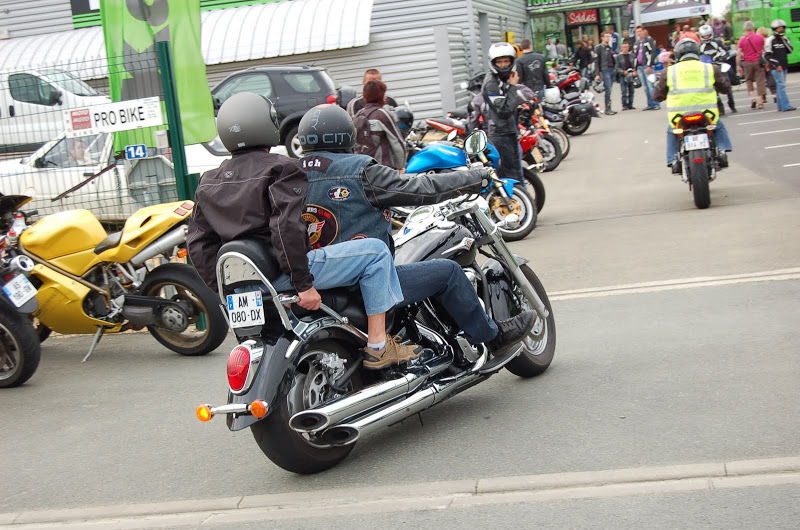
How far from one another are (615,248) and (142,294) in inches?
179

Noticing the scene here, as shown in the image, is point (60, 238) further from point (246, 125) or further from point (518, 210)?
point (518, 210)

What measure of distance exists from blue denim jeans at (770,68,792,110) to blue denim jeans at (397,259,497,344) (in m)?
17.4

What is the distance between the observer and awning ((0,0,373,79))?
75.8ft

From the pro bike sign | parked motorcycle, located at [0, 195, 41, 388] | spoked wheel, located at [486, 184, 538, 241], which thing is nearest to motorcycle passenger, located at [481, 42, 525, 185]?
spoked wheel, located at [486, 184, 538, 241]

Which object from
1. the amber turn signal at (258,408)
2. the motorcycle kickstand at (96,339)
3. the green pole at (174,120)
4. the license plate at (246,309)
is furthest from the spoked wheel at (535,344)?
the green pole at (174,120)

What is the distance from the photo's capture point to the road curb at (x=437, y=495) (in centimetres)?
388

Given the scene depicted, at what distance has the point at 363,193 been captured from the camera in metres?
4.63

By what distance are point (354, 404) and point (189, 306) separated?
2.88m

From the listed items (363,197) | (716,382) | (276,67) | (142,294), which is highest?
(276,67)

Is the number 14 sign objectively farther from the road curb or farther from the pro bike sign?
the road curb

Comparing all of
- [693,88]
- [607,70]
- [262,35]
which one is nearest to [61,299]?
[693,88]

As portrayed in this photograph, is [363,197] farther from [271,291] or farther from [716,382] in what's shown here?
[716,382]

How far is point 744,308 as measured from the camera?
6.57m

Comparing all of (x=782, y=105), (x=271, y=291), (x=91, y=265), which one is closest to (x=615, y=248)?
(x=91, y=265)
